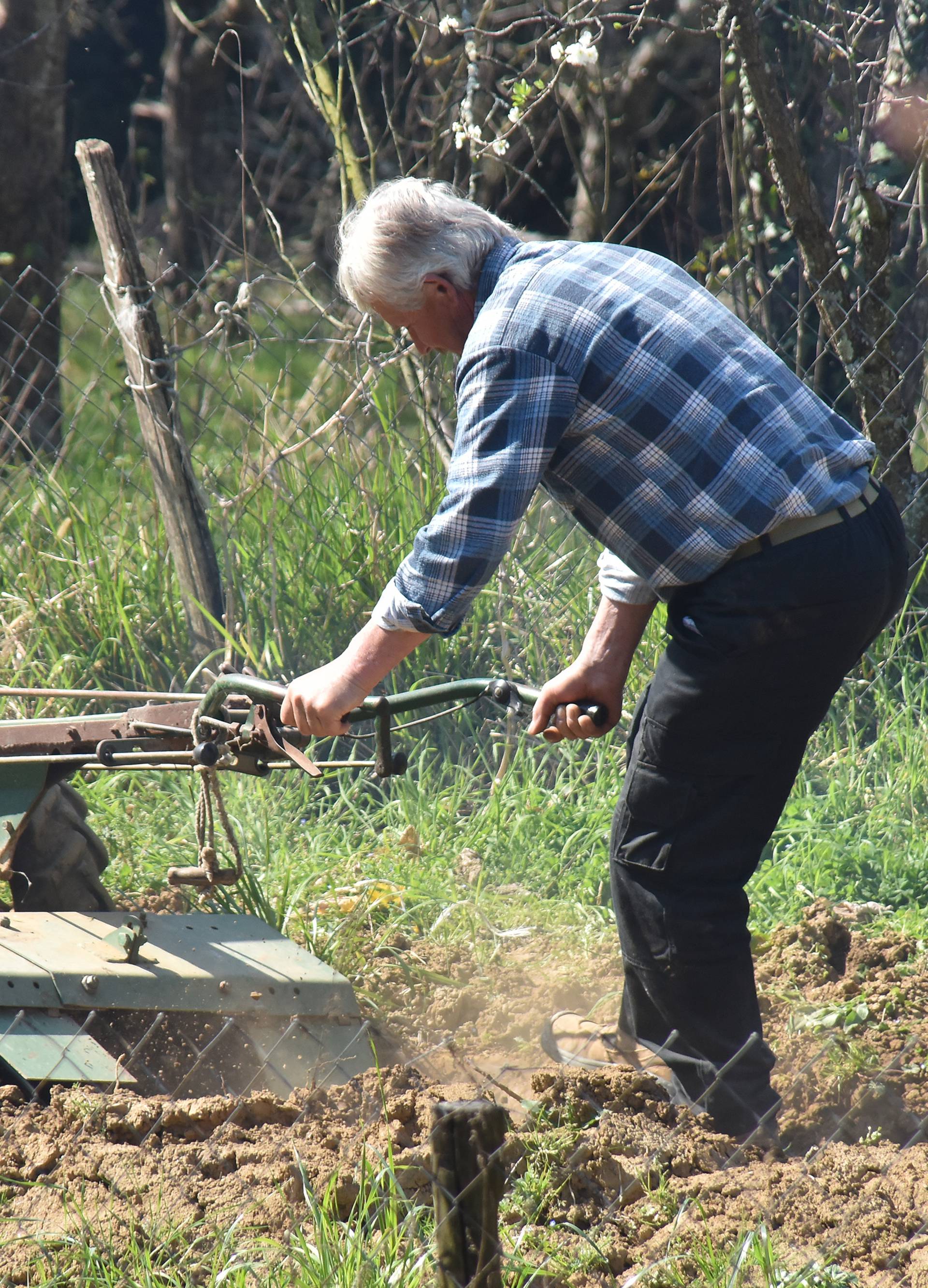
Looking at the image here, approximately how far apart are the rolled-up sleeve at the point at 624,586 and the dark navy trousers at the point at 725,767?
23 centimetres

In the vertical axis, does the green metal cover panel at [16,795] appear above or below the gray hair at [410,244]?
below

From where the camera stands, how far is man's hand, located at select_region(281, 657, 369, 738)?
2.50 m

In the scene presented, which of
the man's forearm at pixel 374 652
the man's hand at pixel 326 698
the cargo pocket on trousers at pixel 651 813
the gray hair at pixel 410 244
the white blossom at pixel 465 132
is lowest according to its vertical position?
the cargo pocket on trousers at pixel 651 813

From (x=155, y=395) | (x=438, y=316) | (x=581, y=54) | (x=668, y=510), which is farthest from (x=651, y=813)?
(x=581, y=54)

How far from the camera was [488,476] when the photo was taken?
2.39 meters

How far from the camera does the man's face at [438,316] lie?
102 inches

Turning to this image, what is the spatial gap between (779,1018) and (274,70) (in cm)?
1091

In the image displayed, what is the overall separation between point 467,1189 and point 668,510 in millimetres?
1348

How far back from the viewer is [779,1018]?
3312mm

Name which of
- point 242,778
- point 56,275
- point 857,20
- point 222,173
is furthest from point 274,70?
point 242,778

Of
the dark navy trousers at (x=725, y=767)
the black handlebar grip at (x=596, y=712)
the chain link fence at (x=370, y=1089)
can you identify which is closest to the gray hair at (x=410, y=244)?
the dark navy trousers at (x=725, y=767)

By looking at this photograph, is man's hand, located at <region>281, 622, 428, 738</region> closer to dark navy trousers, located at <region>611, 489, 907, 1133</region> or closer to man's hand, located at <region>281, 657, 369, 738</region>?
man's hand, located at <region>281, 657, 369, 738</region>

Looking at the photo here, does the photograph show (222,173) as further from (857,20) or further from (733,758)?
(733,758)

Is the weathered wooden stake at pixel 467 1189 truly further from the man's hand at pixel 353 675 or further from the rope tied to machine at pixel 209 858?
the rope tied to machine at pixel 209 858
